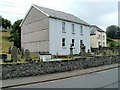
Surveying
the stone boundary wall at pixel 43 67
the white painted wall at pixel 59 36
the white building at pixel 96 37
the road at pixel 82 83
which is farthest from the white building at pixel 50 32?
the white building at pixel 96 37

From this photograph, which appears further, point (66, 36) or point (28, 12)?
point (28, 12)

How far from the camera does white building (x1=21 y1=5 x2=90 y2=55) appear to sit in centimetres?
3011

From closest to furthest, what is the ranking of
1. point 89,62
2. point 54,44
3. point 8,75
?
point 8,75 < point 89,62 < point 54,44

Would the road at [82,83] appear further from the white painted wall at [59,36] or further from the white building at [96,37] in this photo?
the white building at [96,37]

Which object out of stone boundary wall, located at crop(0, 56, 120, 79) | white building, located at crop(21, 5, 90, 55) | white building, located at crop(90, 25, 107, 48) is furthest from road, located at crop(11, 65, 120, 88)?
white building, located at crop(90, 25, 107, 48)

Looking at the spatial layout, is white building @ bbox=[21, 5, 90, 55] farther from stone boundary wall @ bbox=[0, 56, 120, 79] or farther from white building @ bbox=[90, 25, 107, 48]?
white building @ bbox=[90, 25, 107, 48]

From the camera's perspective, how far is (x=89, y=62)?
2102cm

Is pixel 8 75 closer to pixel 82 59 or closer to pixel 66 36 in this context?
pixel 82 59

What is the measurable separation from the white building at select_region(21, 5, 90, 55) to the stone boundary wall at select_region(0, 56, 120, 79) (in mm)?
10352

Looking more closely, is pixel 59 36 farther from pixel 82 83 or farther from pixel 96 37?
pixel 96 37

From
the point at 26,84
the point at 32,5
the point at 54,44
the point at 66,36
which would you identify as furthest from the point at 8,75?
the point at 32,5

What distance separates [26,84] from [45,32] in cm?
2003

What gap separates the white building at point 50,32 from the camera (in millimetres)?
30109

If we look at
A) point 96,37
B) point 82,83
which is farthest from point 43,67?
point 96,37
